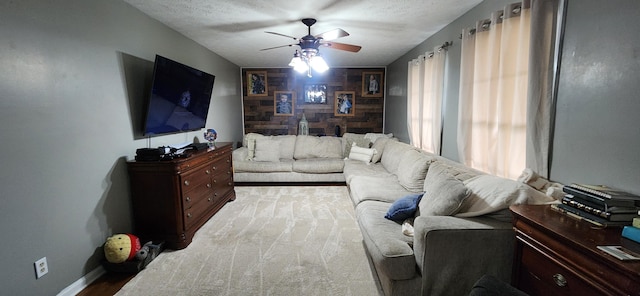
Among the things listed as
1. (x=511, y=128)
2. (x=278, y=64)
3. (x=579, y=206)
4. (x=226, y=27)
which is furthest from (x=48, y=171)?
(x=278, y=64)

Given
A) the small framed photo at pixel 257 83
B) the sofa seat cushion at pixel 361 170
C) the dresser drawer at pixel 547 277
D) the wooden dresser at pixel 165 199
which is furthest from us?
the small framed photo at pixel 257 83

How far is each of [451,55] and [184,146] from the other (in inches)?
128

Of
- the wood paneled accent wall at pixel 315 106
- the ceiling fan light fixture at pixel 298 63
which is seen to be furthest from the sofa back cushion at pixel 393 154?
the wood paneled accent wall at pixel 315 106

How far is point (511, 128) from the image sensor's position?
6.49ft

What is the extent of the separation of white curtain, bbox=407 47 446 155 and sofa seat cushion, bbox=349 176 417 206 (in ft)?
2.56

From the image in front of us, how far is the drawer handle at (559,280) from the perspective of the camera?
1.09 m

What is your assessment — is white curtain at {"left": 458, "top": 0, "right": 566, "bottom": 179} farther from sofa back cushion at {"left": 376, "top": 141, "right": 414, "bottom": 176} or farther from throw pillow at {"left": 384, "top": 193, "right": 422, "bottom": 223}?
sofa back cushion at {"left": 376, "top": 141, "right": 414, "bottom": 176}

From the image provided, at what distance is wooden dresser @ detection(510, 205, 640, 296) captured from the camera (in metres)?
0.89

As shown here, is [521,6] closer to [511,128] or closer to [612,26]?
[612,26]

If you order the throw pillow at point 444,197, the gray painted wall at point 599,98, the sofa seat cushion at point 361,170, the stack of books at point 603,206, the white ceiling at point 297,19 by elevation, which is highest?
the white ceiling at point 297,19

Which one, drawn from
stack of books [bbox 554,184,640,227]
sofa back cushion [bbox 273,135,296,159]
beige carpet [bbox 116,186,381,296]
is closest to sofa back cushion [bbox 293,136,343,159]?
sofa back cushion [bbox 273,135,296,159]

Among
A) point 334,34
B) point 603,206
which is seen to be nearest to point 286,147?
point 334,34

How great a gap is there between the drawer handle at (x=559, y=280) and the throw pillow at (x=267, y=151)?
13.8ft

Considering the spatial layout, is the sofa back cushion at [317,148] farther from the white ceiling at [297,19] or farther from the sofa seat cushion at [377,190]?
the white ceiling at [297,19]
